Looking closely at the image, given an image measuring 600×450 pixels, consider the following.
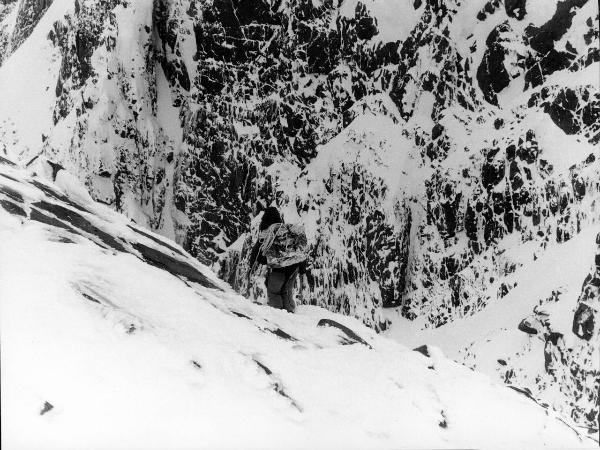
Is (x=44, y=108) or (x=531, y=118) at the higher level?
(x=531, y=118)

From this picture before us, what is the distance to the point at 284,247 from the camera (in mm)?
11062

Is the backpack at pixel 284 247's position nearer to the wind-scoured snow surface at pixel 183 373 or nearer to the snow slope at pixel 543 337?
the wind-scoured snow surface at pixel 183 373

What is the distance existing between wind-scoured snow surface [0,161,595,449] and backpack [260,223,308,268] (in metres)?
2.06

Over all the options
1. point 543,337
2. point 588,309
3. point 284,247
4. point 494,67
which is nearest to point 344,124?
point 494,67

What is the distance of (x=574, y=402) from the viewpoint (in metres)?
39.3

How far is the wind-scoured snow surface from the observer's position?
502 cm

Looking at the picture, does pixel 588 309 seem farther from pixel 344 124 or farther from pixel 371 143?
pixel 344 124

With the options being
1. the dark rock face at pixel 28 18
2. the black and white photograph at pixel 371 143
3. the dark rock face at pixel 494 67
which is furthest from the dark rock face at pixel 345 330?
the dark rock face at pixel 28 18

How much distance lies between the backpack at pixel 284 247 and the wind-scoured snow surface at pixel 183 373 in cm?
206

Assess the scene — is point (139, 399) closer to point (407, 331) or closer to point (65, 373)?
point (65, 373)

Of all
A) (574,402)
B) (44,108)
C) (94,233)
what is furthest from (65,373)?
(44,108)

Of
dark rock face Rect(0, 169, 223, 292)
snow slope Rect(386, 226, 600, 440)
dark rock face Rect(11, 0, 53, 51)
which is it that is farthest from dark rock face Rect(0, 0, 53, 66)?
dark rock face Rect(0, 169, 223, 292)

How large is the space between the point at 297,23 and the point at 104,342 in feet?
193

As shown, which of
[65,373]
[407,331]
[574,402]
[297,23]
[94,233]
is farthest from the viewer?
[297,23]
